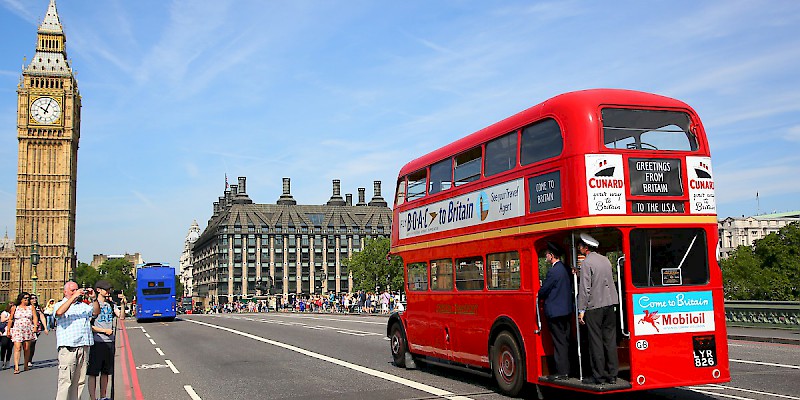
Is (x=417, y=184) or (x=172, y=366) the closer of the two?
(x=417, y=184)

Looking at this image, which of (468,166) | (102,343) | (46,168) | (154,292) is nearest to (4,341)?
(102,343)

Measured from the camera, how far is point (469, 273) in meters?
13.4

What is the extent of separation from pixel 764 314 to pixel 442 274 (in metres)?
15.9

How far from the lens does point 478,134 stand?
13.4 metres

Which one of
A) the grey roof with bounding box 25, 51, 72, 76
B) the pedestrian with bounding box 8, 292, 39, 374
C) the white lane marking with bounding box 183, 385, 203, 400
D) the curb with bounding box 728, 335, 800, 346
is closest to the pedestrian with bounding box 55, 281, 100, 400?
the white lane marking with bounding box 183, 385, 203, 400

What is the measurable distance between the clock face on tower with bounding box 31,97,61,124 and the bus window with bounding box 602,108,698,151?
14761 cm

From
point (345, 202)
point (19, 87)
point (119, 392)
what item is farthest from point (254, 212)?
point (119, 392)

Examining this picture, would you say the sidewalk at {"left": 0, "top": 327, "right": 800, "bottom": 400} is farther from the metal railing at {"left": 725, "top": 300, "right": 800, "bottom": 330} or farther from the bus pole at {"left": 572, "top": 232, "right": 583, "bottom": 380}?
the bus pole at {"left": 572, "top": 232, "right": 583, "bottom": 380}

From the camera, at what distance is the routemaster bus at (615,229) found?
10016 millimetres

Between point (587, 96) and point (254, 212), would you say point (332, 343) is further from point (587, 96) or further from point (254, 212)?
point (254, 212)

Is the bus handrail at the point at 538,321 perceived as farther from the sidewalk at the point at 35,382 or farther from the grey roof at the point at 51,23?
the grey roof at the point at 51,23

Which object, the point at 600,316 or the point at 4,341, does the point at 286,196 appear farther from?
the point at 600,316

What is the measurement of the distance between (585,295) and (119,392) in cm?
875

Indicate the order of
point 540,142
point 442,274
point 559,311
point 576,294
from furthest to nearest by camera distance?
point 442,274 < point 540,142 < point 559,311 < point 576,294
